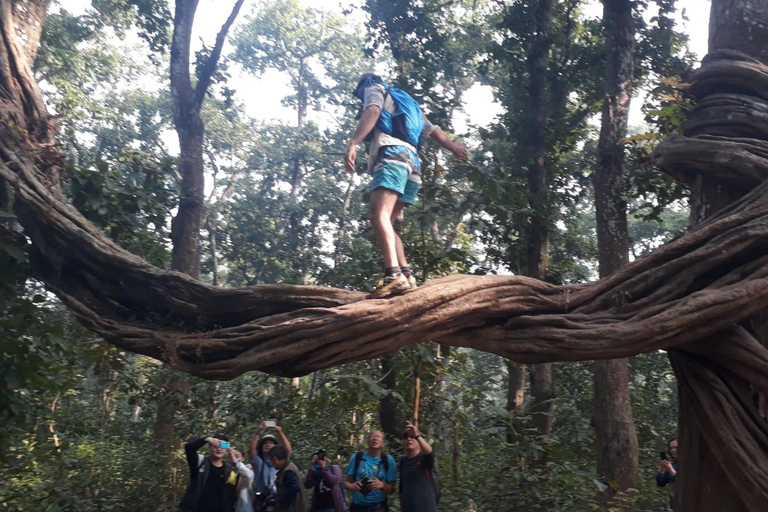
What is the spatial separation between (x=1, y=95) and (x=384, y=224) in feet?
6.64

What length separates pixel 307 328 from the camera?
6.70 feet

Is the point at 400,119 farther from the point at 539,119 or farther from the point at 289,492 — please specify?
the point at 539,119

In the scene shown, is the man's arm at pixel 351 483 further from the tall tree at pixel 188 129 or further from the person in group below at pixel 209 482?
the tall tree at pixel 188 129

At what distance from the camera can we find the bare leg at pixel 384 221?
2.42m

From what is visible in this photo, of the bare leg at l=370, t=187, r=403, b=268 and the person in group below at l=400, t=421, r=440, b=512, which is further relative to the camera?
the person in group below at l=400, t=421, r=440, b=512

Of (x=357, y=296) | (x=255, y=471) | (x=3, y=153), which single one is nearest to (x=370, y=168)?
(x=357, y=296)

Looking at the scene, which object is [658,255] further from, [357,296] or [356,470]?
[356,470]

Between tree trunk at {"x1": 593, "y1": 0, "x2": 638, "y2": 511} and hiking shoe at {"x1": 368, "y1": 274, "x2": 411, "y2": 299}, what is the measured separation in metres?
3.12

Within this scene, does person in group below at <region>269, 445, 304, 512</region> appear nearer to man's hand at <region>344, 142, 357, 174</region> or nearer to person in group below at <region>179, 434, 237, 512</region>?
person in group below at <region>179, 434, 237, 512</region>

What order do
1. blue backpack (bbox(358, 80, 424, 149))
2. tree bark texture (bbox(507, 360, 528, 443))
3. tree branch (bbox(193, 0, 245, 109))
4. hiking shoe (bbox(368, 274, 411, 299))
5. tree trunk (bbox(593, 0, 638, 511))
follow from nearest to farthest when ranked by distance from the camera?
hiking shoe (bbox(368, 274, 411, 299)) < blue backpack (bbox(358, 80, 424, 149)) < tree trunk (bbox(593, 0, 638, 511)) < tree bark texture (bbox(507, 360, 528, 443)) < tree branch (bbox(193, 0, 245, 109))

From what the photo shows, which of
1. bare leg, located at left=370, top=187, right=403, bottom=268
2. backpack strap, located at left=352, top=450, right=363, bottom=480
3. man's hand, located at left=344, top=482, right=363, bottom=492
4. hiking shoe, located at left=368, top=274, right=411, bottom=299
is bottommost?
man's hand, located at left=344, top=482, right=363, bottom=492

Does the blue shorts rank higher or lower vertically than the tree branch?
lower

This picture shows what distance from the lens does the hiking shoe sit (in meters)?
2.17

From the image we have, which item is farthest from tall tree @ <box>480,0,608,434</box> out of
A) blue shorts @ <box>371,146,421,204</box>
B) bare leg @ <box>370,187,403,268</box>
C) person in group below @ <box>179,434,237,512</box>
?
bare leg @ <box>370,187,403,268</box>
